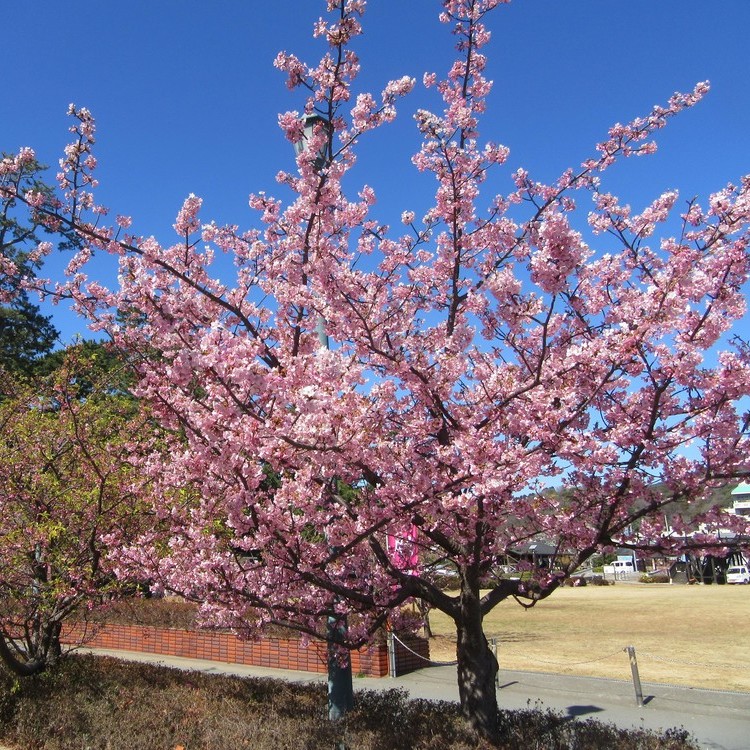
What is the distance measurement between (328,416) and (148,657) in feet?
44.1

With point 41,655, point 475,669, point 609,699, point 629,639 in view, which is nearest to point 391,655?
point 609,699

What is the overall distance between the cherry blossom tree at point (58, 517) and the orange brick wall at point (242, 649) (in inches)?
53.1

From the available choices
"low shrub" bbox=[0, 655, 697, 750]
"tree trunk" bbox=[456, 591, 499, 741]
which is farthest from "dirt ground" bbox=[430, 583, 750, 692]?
"tree trunk" bbox=[456, 591, 499, 741]

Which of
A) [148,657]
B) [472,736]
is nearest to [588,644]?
[148,657]

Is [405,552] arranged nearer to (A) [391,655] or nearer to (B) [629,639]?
(A) [391,655]

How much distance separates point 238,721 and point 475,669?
2.68 m

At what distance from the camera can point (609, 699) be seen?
9742 mm

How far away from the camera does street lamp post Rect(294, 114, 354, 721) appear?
18.0 ft

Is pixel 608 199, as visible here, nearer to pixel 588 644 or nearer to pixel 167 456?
pixel 167 456

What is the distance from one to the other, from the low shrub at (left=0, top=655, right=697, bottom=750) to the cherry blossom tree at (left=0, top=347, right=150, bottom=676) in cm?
83

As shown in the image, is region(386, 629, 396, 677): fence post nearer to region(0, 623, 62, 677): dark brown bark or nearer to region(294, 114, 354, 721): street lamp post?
region(294, 114, 354, 721): street lamp post

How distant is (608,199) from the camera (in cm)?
530

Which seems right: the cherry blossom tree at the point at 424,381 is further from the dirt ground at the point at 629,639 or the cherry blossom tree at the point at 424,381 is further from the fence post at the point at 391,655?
the dirt ground at the point at 629,639

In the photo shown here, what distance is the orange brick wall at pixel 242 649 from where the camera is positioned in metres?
11.7
